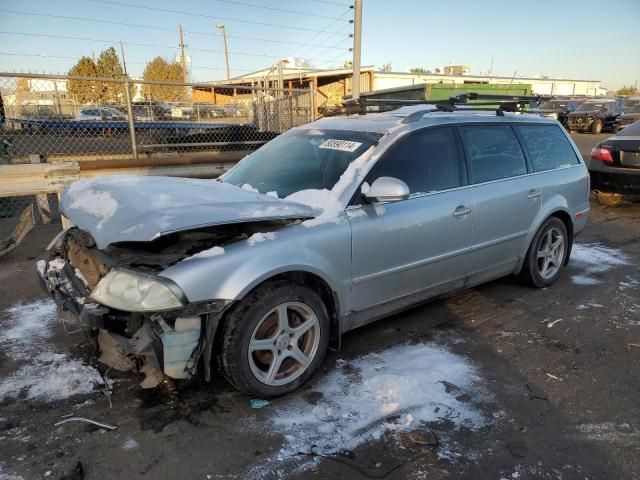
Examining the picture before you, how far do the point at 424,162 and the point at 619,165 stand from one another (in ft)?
18.9

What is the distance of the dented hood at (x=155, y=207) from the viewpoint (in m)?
2.60

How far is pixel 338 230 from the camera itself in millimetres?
3100

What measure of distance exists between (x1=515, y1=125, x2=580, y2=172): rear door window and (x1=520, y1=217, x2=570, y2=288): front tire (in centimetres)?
55

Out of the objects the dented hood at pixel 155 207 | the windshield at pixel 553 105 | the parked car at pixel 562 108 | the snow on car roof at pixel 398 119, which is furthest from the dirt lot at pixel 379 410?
the windshield at pixel 553 105

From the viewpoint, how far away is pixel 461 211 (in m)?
3.79

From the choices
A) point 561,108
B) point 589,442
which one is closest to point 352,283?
point 589,442

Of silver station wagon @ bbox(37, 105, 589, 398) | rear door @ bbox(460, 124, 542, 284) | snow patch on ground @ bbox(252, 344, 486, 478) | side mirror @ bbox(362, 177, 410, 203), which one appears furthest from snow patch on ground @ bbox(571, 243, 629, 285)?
side mirror @ bbox(362, 177, 410, 203)

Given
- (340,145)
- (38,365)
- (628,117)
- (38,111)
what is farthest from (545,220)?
(628,117)

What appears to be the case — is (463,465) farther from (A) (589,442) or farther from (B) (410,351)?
(B) (410,351)

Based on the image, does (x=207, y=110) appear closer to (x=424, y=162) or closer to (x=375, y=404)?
(x=424, y=162)

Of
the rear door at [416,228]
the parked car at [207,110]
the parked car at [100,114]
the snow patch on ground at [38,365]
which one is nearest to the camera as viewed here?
the snow patch on ground at [38,365]

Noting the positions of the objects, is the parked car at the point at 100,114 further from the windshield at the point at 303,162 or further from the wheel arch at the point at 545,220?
the wheel arch at the point at 545,220

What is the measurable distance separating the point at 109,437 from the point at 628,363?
3338 millimetres

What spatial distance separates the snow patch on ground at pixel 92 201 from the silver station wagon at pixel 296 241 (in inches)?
0.6
